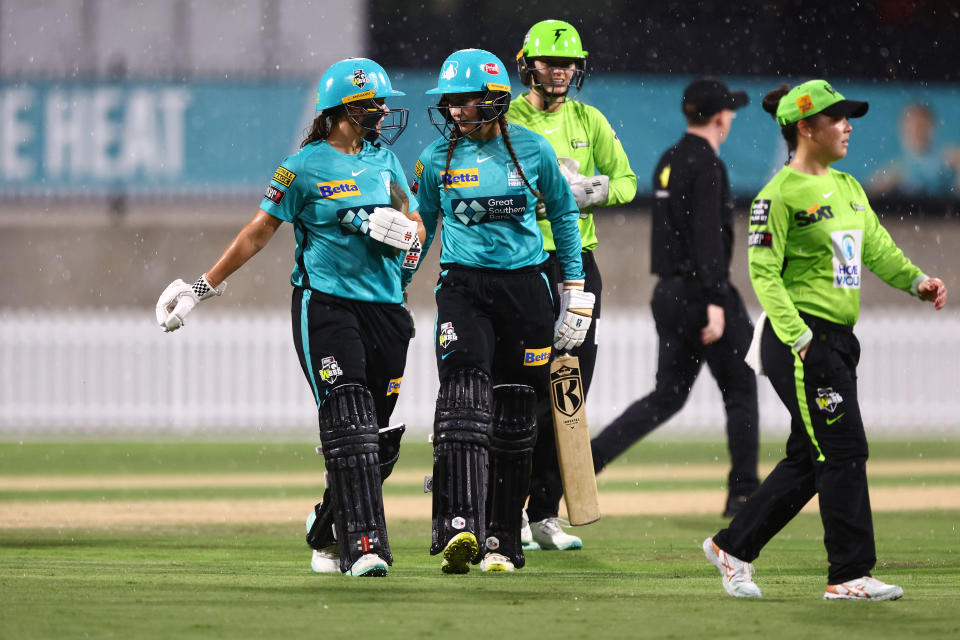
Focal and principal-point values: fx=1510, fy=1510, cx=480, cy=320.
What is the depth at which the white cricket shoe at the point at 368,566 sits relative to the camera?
5.78 metres

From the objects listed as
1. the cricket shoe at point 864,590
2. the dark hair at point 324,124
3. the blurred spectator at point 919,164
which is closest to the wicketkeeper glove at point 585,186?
the dark hair at point 324,124

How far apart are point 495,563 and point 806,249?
178cm

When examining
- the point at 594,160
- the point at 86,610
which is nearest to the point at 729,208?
the point at 594,160

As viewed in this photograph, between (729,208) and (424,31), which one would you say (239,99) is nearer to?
(424,31)

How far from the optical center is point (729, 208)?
8523mm

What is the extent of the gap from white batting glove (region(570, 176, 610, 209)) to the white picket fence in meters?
8.75

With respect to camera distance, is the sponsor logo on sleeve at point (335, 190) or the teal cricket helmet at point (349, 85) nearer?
the sponsor logo on sleeve at point (335, 190)

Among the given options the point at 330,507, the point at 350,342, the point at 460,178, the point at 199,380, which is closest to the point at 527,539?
the point at 330,507

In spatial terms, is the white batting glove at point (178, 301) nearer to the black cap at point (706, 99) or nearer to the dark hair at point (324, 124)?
the dark hair at point (324, 124)

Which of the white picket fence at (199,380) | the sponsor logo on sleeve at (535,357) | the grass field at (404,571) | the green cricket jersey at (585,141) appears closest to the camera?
the grass field at (404,571)

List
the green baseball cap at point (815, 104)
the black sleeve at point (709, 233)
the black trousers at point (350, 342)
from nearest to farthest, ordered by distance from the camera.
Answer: the green baseball cap at point (815, 104), the black trousers at point (350, 342), the black sleeve at point (709, 233)

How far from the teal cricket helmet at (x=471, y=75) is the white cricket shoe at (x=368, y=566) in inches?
73.0

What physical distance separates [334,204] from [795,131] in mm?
1809

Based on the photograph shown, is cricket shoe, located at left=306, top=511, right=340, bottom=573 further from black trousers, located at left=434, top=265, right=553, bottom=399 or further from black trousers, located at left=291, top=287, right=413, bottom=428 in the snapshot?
black trousers, located at left=434, top=265, right=553, bottom=399
